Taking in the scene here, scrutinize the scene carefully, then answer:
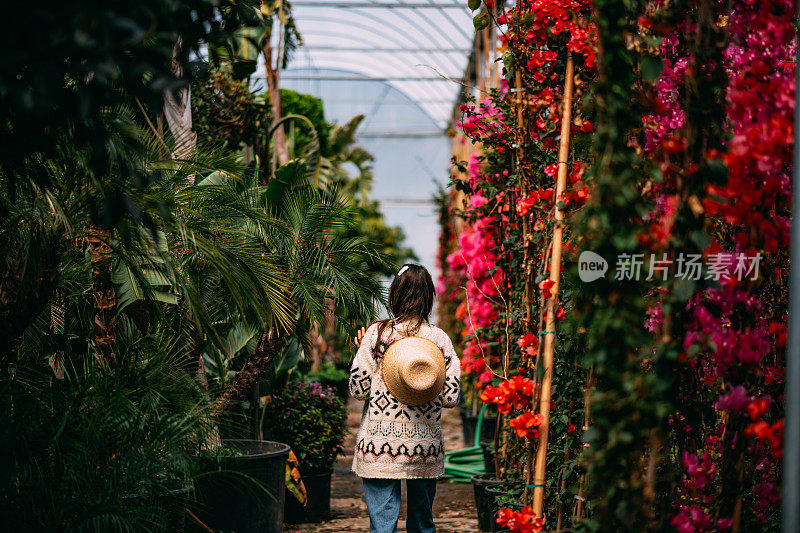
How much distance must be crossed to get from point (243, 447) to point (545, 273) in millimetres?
2272

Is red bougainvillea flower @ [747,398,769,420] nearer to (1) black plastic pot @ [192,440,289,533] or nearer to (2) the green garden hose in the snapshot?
(1) black plastic pot @ [192,440,289,533]

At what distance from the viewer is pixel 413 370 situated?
2791 mm

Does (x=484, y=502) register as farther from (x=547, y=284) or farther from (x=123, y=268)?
(x=123, y=268)

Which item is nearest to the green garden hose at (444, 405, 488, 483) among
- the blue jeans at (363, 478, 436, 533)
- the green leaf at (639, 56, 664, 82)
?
the blue jeans at (363, 478, 436, 533)

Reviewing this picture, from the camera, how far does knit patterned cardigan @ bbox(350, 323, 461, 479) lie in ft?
9.29

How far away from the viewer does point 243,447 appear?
4.00 metres

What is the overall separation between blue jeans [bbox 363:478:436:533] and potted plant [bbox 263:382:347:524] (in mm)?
1814

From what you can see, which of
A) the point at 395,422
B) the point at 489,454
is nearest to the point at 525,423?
the point at 395,422

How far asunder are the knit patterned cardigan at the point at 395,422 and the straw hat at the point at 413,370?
0.24 feet

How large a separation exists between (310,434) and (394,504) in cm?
198

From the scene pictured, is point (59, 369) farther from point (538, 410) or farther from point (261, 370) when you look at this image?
point (538, 410)

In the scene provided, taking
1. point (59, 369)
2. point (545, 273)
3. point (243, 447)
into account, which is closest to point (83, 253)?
point (59, 369)

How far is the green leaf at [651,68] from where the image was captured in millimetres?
1627

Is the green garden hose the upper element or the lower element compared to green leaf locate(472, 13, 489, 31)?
lower
